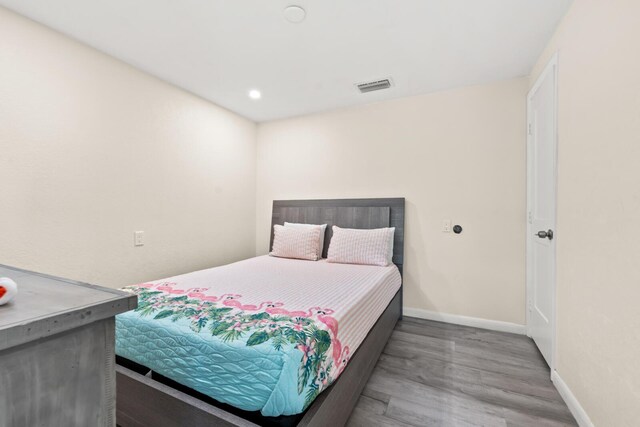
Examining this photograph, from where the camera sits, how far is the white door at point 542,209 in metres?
1.91

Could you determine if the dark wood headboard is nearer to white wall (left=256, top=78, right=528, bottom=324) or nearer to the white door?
white wall (left=256, top=78, right=528, bottom=324)

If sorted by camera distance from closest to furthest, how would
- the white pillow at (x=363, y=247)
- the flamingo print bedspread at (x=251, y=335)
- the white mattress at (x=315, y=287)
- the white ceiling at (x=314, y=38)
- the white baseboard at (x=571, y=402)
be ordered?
the flamingo print bedspread at (x=251, y=335), the white baseboard at (x=571, y=402), the white mattress at (x=315, y=287), the white ceiling at (x=314, y=38), the white pillow at (x=363, y=247)

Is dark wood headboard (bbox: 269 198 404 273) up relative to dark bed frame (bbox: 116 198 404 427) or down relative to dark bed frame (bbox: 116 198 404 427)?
up

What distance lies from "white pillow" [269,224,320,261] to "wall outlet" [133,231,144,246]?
4.16 feet

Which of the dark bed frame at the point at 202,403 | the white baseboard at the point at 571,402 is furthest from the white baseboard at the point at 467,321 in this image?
the dark bed frame at the point at 202,403

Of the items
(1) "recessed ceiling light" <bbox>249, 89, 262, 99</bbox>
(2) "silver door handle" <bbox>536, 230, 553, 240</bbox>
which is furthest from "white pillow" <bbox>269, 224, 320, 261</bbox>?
(2) "silver door handle" <bbox>536, 230, 553, 240</bbox>

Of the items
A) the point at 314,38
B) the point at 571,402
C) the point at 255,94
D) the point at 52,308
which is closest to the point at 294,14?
the point at 314,38

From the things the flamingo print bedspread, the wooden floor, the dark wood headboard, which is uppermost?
the dark wood headboard

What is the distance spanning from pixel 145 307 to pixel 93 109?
161 cm

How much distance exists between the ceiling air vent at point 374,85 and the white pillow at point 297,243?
4.88 ft

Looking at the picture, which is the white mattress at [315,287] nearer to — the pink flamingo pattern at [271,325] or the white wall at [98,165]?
the pink flamingo pattern at [271,325]

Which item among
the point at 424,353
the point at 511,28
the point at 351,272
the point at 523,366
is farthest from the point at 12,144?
the point at 523,366

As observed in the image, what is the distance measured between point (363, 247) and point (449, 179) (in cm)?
107

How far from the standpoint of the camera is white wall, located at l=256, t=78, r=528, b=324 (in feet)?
8.46
